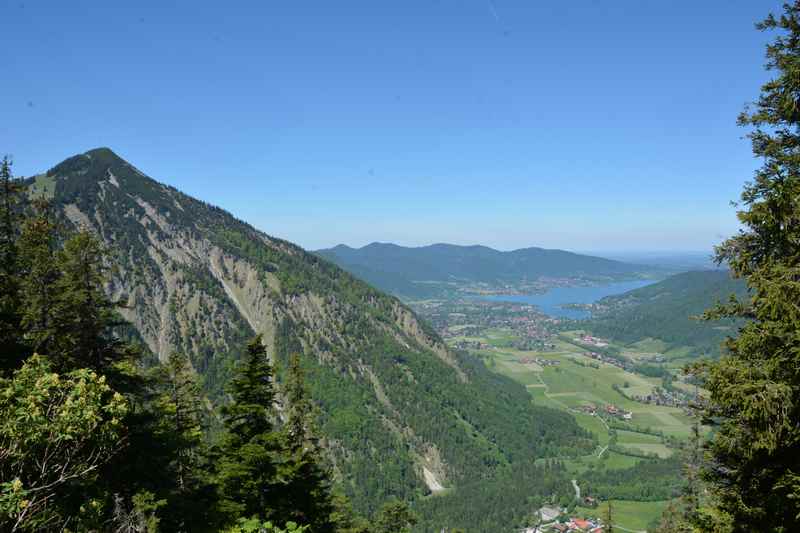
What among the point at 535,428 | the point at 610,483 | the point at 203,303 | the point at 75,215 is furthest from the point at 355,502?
the point at 75,215

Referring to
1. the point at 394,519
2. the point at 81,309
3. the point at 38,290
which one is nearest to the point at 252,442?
the point at 81,309

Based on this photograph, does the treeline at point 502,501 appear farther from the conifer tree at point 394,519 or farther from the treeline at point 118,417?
the treeline at point 118,417

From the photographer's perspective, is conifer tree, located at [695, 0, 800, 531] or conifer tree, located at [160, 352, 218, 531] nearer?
conifer tree, located at [695, 0, 800, 531]

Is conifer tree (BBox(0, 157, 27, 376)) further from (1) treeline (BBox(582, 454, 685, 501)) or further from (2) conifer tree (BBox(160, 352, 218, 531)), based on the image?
(1) treeline (BBox(582, 454, 685, 501))

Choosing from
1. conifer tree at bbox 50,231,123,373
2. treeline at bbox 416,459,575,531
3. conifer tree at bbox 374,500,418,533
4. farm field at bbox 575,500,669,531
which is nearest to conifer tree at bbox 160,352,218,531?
conifer tree at bbox 50,231,123,373

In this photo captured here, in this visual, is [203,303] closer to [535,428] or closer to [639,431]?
[535,428]

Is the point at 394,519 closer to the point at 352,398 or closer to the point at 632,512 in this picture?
the point at 632,512
